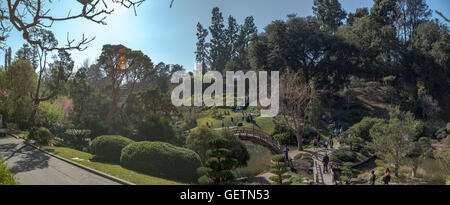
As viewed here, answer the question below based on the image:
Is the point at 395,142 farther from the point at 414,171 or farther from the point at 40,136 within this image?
the point at 40,136

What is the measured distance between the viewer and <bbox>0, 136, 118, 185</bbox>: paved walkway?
1055cm

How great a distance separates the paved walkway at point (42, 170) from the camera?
10547 millimetres

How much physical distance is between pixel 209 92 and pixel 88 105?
30.7 meters

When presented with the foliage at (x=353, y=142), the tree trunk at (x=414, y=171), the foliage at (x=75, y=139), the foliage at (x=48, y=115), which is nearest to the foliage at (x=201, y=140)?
the foliage at (x=75, y=139)

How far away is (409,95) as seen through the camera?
52906mm

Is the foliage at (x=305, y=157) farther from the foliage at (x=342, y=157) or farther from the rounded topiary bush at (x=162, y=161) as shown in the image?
the rounded topiary bush at (x=162, y=161)

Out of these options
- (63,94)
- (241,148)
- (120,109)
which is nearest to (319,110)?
(241,148)

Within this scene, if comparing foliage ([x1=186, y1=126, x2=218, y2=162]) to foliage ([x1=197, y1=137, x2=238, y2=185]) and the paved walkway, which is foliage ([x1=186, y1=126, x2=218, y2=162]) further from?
the paved walkway

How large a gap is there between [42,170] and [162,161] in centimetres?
542

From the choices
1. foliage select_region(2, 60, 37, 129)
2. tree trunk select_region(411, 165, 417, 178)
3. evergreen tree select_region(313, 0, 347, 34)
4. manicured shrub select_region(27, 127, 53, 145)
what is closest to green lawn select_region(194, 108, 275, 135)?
tree trunk select_region(411, 165, 417, 178)

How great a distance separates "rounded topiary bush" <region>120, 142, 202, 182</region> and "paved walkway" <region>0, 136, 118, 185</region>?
8.07 feet

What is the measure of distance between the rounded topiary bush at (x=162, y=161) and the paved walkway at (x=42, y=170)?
2461 millimetres
